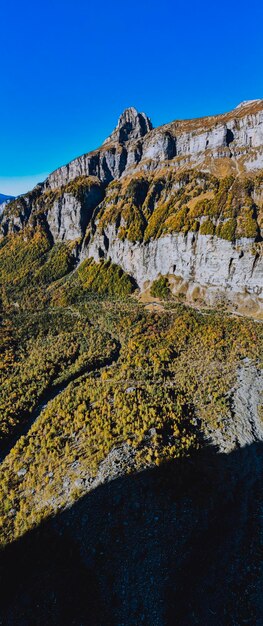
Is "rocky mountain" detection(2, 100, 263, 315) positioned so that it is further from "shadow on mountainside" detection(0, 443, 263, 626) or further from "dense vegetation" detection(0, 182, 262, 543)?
"shadow on mountainside" detection(0, 443, 263, 626)

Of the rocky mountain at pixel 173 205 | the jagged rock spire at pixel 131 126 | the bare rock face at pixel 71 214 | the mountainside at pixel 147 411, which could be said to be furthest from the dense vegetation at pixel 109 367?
the jagged rock spire at pixel 131 126

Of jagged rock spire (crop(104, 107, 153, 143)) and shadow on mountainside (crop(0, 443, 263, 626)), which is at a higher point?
jagged rock spire (crop(104, 107, 153, 143))

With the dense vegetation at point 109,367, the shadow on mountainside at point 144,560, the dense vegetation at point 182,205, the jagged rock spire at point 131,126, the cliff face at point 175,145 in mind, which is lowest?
the shadow on mountainside at point 144,560

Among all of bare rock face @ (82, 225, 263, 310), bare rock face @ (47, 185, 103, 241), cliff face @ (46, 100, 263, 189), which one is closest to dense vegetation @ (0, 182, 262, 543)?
bare rock face @ (82, 225, 263, 310)

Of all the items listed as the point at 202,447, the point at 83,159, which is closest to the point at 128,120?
the point at 83,159

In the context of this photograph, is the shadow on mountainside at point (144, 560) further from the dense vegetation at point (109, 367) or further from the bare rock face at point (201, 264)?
the bare rock face at point (201, 264)

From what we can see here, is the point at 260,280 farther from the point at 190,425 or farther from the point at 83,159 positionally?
the point at 83,159
